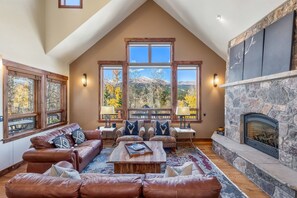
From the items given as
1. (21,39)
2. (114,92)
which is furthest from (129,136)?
(21,39)

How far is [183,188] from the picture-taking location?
5.47 feet

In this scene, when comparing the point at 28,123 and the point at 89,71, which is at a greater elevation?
the point at 89,71

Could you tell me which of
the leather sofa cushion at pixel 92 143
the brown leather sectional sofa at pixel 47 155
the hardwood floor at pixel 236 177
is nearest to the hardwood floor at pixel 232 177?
the hardwood floor at pixel 236 177

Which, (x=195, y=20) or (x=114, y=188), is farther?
(x=195, y=20)

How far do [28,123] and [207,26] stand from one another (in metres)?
5.51

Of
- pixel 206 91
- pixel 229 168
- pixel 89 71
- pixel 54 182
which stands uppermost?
pixel 89 71

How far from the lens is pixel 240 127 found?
474 centimetres

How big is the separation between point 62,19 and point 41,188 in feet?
16.4

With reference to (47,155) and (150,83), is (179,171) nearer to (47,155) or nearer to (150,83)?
(47,155)

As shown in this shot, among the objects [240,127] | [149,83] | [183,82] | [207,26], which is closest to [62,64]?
[149,83]

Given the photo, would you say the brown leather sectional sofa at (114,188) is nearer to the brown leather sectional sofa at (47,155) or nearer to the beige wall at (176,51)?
the brown leather sectional sofa at (47,155)

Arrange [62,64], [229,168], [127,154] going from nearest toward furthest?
[127,154]
[229,168]
[62,64]

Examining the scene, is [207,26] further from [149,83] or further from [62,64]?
[62,64]

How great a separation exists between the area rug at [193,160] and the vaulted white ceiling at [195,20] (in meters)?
3.27
